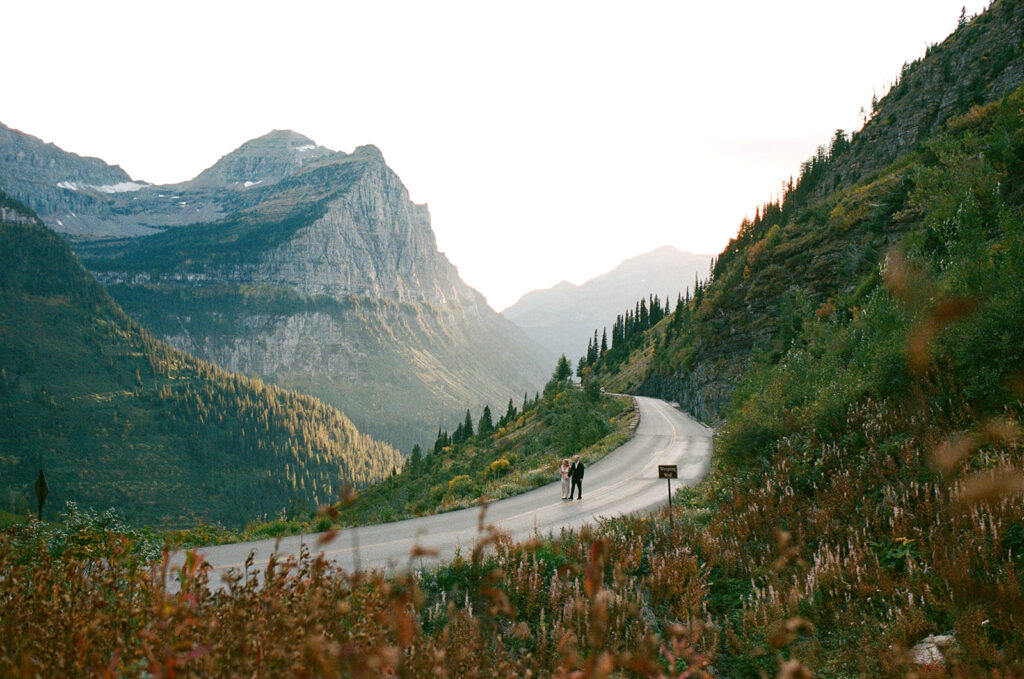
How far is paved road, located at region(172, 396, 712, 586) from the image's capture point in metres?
11.0

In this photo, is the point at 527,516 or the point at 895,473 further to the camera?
the point at 527,516

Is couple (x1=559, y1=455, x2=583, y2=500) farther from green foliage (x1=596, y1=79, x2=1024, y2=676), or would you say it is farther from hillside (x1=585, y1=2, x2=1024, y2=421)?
hillside (x1=585, y1=2, x2=1024, y2=421)

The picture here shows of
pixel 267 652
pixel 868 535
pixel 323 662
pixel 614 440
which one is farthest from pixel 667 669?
pixel 614 440

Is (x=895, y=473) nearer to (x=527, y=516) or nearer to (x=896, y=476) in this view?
(x=896, y=476)

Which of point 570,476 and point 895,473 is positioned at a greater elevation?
point 895,473

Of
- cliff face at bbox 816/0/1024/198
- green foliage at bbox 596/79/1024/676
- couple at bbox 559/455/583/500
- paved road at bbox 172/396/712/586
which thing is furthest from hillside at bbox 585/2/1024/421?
couple at bbox 559/455/583/500

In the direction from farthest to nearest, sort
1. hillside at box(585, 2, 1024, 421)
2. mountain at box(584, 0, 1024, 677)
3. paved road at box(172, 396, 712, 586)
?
hillside at box(585, 2, 1024, 421)
paved road at box(172, 396, 712, 586)
mountain at box(584, 0, 1024, 677)

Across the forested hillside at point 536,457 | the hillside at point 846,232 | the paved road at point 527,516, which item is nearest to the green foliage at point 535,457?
the forested hillside at point 536,457

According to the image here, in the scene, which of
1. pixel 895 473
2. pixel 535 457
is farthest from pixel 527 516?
pixel 535 457

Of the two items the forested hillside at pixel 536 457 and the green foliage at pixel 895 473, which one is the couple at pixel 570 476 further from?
the green foliage at pixel 895 473

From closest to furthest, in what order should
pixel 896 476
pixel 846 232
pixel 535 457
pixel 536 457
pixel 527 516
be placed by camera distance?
pixel 896 476
pixel 527 516
pixel 846 232
pixel 536 457
pixel 535 457

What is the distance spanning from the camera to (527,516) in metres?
15.0

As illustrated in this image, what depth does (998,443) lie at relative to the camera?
23.4ft

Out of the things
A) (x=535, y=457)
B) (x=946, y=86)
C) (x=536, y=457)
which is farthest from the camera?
(x=946, y=86)
